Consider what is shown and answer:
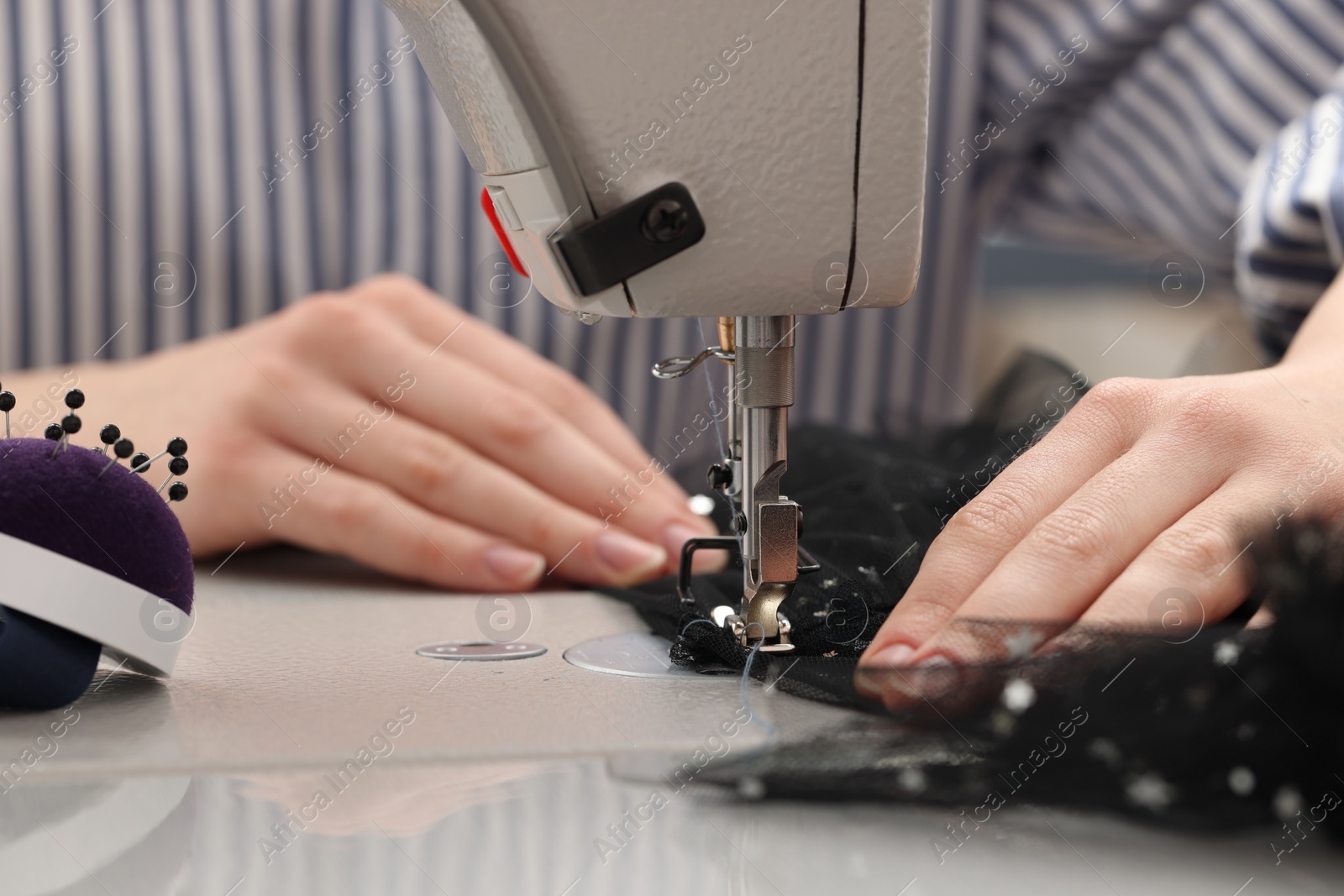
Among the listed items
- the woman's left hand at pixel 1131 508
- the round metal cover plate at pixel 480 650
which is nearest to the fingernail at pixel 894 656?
the woman's left hand at pixel 1131 508

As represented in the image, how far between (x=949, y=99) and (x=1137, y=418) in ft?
3.56

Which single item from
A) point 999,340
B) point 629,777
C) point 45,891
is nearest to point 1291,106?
point 999,340

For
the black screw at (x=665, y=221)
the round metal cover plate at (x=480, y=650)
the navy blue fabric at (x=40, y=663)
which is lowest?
the round metal cover plate at (x=480, y=650)

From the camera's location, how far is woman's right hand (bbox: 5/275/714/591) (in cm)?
90

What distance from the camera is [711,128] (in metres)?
0.58

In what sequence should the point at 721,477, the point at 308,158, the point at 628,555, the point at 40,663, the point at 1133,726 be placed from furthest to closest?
the point at 308,158 → the point at 628,555 → the point at 721,477 → the point at 40,663 → the point at 1133,726

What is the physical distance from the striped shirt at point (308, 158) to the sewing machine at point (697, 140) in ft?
2.48

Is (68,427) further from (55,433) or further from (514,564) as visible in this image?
(514,564)

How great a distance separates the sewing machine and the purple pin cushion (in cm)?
24

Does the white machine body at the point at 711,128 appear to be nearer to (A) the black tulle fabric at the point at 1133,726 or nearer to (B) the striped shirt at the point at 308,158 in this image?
(A) the black tulle fabric at the point at 1133,726

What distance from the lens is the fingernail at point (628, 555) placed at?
86cm

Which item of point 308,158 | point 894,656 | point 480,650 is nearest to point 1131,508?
point 894,656

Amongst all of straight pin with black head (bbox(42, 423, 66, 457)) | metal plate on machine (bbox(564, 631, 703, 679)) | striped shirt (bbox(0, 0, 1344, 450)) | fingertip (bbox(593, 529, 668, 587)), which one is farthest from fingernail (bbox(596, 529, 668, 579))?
striped shirt (bbox(0, 0, 1344, 450))

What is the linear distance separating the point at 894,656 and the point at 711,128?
27cm
